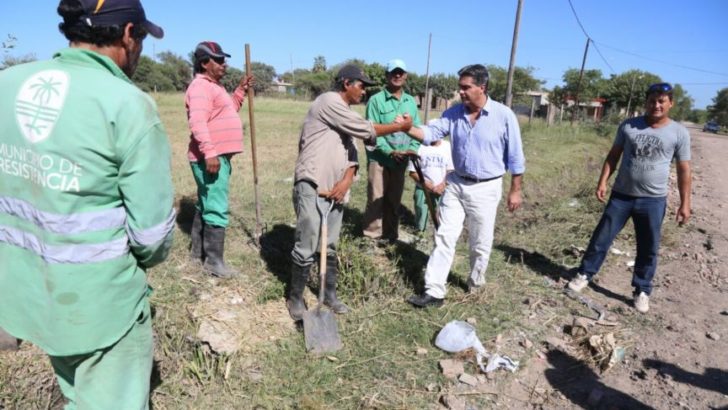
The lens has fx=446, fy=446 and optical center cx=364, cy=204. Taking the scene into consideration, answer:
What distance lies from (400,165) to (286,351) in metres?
2.47

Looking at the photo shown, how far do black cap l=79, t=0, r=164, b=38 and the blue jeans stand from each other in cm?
412

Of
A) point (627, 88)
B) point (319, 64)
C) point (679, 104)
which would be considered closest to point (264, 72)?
point (319, 64)

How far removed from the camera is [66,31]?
4.82 ft

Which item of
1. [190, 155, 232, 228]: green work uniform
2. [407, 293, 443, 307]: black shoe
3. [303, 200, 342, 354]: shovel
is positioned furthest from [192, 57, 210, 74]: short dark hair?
[407, 293, 443, 307]: black shoe

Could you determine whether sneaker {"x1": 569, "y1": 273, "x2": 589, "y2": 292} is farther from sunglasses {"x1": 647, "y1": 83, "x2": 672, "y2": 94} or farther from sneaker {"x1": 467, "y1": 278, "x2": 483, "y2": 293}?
sunglasses {"x1": 647, "y1": 83, "x2": 672, "y2": 94}

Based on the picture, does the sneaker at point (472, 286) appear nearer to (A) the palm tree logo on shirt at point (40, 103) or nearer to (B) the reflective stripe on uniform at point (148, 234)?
(B) the reflective stripe on uniform at point (148, 234)

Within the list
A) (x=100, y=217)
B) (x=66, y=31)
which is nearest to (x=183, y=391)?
(x=100, y=217)

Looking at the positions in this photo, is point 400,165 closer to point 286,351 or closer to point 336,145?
point 336,145

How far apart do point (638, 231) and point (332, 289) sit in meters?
2.87

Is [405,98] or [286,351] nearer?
[286,351]

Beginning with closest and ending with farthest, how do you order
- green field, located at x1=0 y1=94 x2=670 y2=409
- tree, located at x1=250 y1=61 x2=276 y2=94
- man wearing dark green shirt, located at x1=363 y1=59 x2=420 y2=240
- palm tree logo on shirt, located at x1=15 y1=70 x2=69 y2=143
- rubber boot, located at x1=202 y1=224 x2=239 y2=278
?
palm tree logo on shirt, located at x1=15 y1=70 x2=69 y2=143, green field, located at x1=0 y1=94 x2=670 y2=409, rubber boot, located at x1=202 y1=224 x2=239 y2=278, man wearing dark green shirt, located at x1=363 y1=59 x2=420 y2=240, tree, located at x1=250 y1=61 x2=276 y2=94

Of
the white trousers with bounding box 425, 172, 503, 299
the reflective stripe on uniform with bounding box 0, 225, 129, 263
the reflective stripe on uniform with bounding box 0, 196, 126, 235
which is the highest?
the reflective stripe on uniform with bounding box 0, 196, 126, 235

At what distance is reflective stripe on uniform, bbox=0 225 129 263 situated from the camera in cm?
146

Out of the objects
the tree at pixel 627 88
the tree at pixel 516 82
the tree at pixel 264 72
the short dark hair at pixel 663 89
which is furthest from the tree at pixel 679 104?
the short dark hair at pixel 663 89
